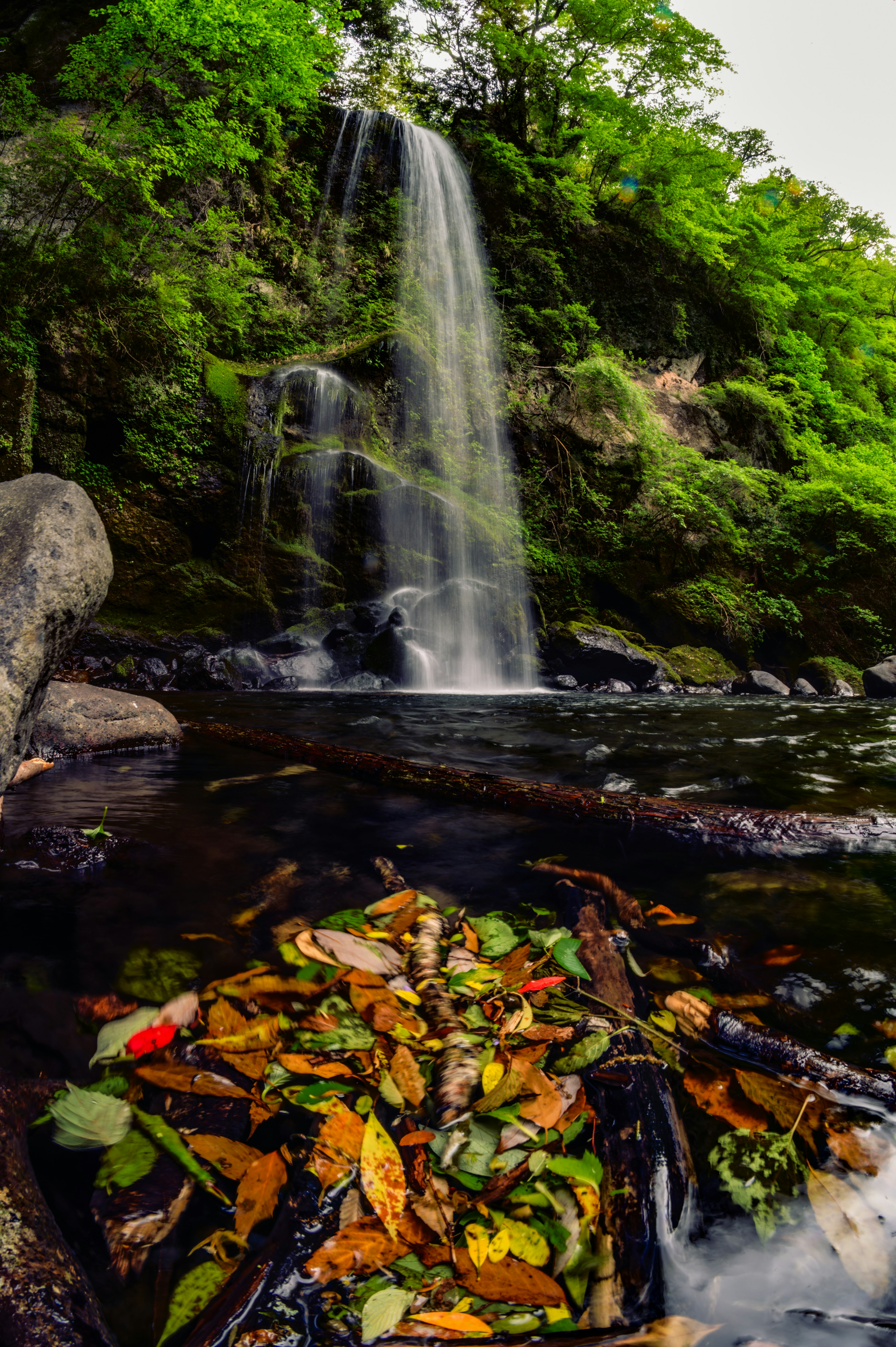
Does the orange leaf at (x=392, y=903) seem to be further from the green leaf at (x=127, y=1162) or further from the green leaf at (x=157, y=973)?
the green leaf at (x=127, y=1162)

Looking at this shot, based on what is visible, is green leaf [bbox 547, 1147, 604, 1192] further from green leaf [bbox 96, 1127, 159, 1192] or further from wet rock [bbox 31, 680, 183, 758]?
wet rock [bbox 31, 680, 183, 758]

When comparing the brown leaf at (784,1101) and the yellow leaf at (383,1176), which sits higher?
the yellow leaf at (383,1176)

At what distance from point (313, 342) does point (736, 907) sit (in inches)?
644

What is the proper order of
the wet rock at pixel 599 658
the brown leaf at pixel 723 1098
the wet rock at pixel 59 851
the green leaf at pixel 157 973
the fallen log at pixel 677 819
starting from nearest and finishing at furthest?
the brown leaf at pixel 723 1098 → the green leaf at pixel 157 973 → the wet rock at pixel 59 851 → the fallen log at pixel 677 819 → the wet rock at pixel 599 658

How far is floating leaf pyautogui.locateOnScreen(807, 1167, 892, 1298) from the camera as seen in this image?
3.42 ft

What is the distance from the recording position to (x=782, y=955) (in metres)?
2.08

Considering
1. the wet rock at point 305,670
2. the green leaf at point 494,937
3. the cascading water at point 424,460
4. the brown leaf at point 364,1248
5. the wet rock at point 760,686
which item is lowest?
the wet rock at point 760,686

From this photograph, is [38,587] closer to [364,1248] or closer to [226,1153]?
[226,1153]

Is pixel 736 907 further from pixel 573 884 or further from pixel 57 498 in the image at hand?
pixel 57 498

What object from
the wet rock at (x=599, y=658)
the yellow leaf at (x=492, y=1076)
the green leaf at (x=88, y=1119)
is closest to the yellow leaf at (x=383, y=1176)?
the yellow leaf at (x=492, y=1076)

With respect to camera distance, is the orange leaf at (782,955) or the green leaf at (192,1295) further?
the orange leaf at (782,955)

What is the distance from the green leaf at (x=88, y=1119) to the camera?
4.08 ft

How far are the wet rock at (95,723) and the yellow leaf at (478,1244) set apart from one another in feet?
16.0

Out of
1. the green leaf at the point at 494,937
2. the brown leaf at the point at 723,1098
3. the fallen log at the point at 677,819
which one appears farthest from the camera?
the fallen log at the point at 677,819
